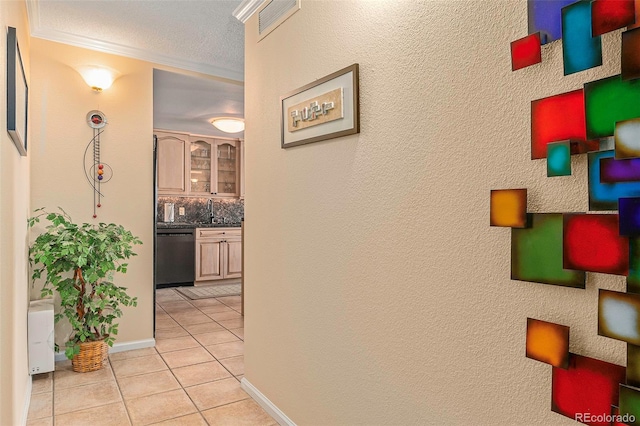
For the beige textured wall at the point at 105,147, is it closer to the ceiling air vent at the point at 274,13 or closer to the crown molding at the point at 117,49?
the crown molding at the point at 117,49

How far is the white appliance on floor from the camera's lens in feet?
9.32

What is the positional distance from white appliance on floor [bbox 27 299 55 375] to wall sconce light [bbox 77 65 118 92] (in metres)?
1.82

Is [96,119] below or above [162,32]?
below

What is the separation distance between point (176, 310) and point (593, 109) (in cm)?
507

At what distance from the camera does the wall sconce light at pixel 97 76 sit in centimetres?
333

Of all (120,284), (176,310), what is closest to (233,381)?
(120,284)

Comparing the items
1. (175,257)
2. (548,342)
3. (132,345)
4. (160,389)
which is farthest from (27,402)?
(175,257)

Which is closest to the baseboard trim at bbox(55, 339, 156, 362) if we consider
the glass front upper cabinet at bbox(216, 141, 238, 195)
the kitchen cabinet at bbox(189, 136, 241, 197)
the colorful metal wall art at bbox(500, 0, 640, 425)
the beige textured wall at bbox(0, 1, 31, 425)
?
the beige textured wall at bbox(0, 1, 31, 425)

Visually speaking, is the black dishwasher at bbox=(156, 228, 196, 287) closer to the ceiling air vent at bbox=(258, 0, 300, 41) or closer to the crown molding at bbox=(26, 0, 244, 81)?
the crown molding at bbox=(26, 0, 244, 81)

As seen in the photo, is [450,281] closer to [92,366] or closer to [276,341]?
[276,341]

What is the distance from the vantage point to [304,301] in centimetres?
216

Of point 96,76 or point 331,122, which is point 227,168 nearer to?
point 96,76

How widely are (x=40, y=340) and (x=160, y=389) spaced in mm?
912

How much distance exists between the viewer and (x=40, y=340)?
9.37 ft
